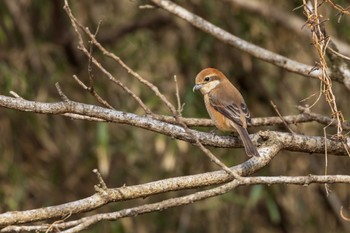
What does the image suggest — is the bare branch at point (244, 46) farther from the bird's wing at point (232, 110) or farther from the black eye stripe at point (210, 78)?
the black eye stripe at point (210, 78)

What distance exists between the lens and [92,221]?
2.71m

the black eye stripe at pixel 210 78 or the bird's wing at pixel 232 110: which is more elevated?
the black eye stripe at pixel 210 78

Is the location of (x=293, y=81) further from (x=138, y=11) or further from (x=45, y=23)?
(x=45, y=23)

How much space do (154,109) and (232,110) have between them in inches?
57.8

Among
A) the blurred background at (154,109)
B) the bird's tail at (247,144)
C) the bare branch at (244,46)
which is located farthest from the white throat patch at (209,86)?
the blurred background at (154,109)

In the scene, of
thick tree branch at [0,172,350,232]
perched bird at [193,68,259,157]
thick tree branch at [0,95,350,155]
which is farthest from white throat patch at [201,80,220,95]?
thick tree branch at [0,172,350,232]

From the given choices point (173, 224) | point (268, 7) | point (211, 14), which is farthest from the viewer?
point (173, 224)

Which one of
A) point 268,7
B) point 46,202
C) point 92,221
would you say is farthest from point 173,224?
point 92,221

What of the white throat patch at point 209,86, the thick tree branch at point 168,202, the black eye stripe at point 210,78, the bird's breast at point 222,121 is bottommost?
the thick tree branch at point 168,202

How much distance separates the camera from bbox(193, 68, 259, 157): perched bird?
→ 4.29 meters

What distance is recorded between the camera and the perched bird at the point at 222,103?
4285 mm

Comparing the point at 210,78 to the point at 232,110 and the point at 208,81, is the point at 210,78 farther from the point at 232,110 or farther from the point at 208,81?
the point at 232,110

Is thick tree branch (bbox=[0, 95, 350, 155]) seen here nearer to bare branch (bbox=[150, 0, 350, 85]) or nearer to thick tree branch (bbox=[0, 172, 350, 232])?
thick tree branch (bbox=[0, 172, 350, 232])

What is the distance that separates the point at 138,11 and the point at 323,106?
208 cm
